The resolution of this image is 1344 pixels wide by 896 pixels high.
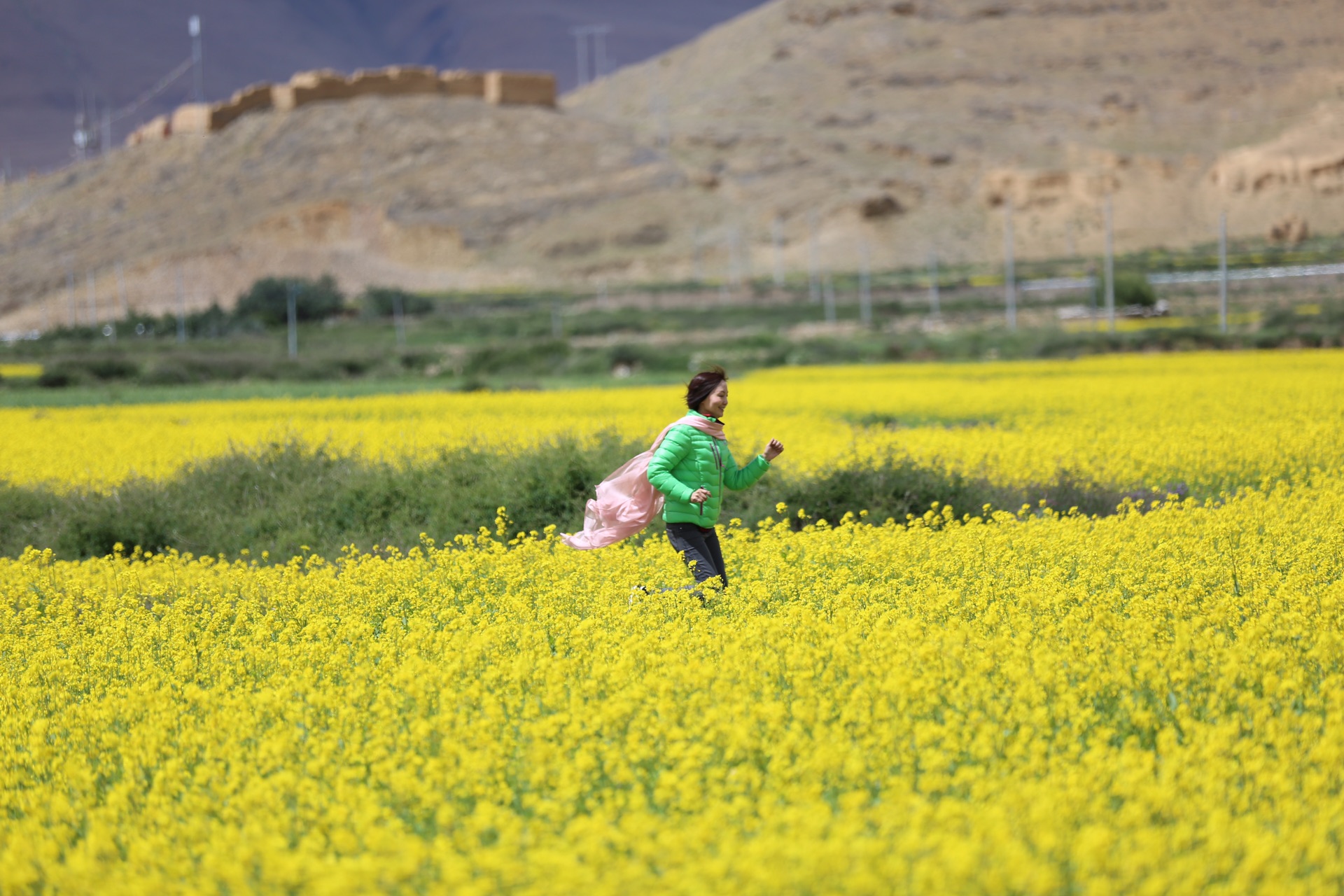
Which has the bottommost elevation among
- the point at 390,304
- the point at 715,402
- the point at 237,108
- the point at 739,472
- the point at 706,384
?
the point at 739,472

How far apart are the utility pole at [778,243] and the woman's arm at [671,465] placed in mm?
73892

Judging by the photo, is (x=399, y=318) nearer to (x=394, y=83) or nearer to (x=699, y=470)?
(x=699, y=470)

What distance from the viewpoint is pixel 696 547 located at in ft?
25.3

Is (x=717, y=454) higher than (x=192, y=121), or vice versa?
(x=192, y=121)

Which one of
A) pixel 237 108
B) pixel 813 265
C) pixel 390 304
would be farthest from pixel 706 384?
pixel 237 108

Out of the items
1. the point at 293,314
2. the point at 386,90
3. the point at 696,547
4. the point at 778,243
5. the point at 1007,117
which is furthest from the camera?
the point at 386,90

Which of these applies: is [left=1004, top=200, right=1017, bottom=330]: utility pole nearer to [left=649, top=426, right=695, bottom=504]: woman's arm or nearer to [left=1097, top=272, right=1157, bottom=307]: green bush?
[left=1097, top=272, right=1157, bottom=307]: green bush

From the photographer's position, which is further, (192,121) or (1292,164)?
(192,121)

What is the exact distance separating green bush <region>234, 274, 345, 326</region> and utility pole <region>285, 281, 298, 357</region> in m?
0.08

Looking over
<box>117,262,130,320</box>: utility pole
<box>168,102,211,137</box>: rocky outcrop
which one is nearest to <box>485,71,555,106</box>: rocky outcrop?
<box>168,102,211,137</box>: rocky outcrop

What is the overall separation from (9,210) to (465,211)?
186 feet

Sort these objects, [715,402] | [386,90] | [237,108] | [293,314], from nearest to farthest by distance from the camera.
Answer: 1. [715,402]
2. [293,314]
3. [386,90]
4. [237,108]

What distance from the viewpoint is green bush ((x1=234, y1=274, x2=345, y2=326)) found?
2788 inches

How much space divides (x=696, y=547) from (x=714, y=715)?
2.77 m
